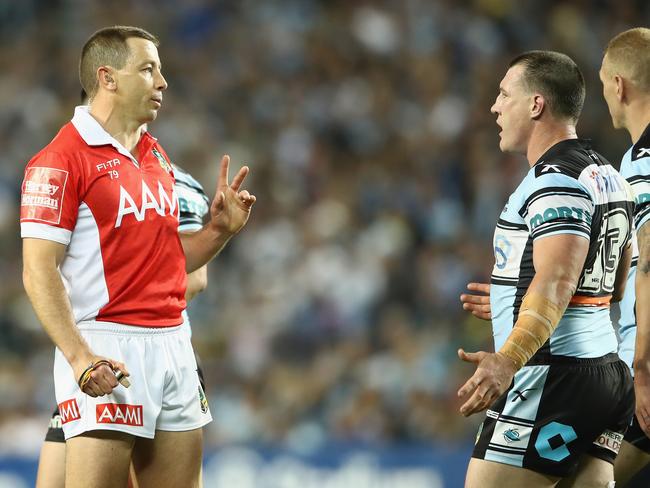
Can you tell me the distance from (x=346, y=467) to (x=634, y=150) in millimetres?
3714

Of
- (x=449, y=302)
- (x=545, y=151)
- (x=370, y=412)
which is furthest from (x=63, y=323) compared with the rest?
(x=449, y=302)

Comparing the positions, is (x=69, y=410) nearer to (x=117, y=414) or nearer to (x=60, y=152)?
(x=117, y=414)

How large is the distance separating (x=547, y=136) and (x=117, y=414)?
1913mm

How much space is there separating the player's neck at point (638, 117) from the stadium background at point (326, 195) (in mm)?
3475

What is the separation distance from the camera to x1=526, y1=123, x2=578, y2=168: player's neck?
385cm

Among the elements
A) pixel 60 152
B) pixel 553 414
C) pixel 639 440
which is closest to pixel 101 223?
pixel 60 152

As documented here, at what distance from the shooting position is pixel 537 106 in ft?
12.7

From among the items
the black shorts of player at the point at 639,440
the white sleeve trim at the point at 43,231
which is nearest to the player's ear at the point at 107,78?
the white sleeve trim at the point at 43,231

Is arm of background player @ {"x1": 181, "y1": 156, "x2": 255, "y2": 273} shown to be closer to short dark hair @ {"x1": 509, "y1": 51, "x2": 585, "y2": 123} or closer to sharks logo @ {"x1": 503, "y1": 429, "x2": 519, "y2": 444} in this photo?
short dark hair @ {"x1": 509, "y1": 51, "x2": 585, "y2": 123}

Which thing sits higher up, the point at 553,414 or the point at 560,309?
the point at 560,309

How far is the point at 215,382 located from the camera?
8984 mm

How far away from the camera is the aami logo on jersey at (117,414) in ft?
11.9

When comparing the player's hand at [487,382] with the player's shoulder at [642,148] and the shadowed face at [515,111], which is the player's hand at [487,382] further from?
the player's shoulder at [642,148]

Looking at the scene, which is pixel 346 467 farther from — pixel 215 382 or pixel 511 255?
pixel 511 255
